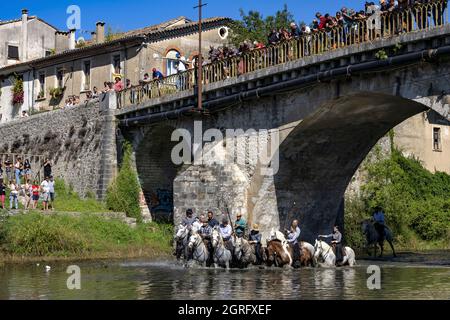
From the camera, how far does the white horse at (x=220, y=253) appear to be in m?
26.7

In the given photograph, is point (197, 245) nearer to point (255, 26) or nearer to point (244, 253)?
point (244, 253)

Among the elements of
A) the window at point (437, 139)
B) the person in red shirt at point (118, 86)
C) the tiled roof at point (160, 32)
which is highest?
the tiled roof at point (160, 32)

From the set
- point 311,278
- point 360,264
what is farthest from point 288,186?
point 311,278

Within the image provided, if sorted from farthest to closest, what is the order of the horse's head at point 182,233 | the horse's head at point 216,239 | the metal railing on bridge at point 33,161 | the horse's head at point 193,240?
the metal railing on bridge at point 33,161
the horse's head at point 182,233
the horse's head at point 193,240
the horse's head at point 216,239

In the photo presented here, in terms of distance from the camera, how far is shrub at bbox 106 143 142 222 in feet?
127

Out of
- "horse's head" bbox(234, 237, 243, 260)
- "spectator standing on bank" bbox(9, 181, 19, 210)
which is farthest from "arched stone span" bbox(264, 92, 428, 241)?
"spectator standing on bank" bbox(9, 181, 19, 210)

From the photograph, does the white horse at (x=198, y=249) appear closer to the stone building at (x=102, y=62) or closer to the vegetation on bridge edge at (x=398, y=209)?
the vegetation on bridge edge at (x=398, y=209)

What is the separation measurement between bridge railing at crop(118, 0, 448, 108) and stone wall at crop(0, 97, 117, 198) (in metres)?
3.68

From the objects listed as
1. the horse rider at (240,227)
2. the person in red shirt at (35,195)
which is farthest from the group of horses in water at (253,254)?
the person in red shirt at (35,195)

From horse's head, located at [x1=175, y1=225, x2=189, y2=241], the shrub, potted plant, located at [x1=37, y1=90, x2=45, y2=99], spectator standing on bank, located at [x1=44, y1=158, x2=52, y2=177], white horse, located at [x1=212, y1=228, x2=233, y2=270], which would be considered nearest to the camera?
white horse, located at [x1=212, y1=228, x2=233, y2=270]

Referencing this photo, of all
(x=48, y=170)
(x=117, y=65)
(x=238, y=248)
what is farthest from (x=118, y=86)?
(x=238, y=248)

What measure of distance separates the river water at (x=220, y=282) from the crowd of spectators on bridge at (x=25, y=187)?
6.73 m

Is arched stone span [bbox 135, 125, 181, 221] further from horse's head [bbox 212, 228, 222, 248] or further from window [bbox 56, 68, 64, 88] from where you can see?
horse's head [bbox 212, 228, 222, 248]
